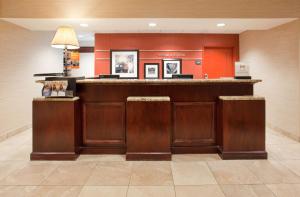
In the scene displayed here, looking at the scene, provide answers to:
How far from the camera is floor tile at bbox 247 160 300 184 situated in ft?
10.7

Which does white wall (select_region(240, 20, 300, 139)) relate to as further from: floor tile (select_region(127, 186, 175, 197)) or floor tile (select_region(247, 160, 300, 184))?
floor tile (select_region(127, 186, 175, 197))

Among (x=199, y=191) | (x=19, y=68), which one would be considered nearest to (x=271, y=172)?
(x=199, y=191)

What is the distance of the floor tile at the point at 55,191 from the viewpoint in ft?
9.45

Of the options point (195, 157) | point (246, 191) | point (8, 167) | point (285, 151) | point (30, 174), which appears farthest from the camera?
point (285, 151)

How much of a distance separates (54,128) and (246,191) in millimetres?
2611

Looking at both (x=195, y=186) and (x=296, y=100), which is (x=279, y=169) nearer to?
(x=195, y=186)

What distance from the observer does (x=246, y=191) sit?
2.95m

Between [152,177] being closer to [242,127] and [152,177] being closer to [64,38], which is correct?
[242,127]

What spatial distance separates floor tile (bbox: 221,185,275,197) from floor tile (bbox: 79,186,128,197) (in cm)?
107

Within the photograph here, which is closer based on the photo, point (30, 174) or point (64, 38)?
point (30, 174)

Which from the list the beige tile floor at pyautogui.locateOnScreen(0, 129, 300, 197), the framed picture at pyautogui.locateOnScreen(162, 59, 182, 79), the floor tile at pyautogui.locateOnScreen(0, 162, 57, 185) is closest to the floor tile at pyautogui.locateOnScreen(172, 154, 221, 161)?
the beige tile floor at pyautogui.locateOnScreen(0, 129, 300, 197)

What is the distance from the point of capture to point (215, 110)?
169 inches

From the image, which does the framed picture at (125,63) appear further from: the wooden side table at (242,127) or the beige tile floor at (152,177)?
the wooden side table at (242,127)

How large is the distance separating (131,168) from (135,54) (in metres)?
4.82
